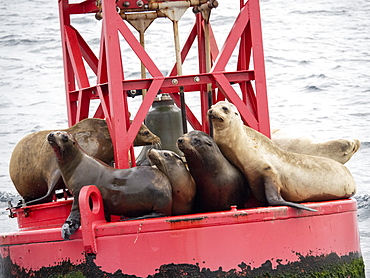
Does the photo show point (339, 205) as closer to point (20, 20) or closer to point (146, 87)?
point (146, 87)

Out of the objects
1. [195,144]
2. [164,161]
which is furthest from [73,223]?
[195,144]

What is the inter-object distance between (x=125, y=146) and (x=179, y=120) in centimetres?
162

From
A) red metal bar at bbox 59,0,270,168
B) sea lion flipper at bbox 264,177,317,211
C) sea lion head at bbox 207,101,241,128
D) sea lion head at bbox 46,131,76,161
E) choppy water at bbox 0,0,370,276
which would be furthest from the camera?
choppy water at bbox 0,0,370,276

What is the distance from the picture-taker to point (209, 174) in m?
7.00

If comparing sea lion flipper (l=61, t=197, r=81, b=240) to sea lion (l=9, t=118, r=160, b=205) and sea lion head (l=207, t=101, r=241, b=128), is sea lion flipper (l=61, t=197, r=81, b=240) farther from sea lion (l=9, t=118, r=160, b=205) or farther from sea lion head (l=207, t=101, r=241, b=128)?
sea lion head (l=207, t=101, r=241, b=128)

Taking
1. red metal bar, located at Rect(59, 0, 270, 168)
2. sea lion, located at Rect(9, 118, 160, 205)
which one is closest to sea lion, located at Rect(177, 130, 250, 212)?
red metal bar, located at Rect(59, 0, 270, 168)

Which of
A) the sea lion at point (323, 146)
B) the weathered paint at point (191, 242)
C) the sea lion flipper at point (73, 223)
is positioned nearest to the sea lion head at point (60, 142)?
the sea lion flipper at point (73, 223)

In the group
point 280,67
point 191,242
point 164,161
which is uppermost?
point 164,161

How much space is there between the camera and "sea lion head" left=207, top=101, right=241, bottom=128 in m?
7.11

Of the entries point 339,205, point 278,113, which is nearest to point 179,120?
point 339,205

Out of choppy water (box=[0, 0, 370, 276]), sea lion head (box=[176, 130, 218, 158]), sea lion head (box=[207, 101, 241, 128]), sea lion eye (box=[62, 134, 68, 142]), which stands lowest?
choppy water (box=[0, 0, 370, 276])

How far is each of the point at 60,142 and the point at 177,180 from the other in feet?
3.54

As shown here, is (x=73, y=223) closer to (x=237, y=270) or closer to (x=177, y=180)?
(x=177, y=180)

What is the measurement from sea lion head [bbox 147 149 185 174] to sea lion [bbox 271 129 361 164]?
6.15ft
